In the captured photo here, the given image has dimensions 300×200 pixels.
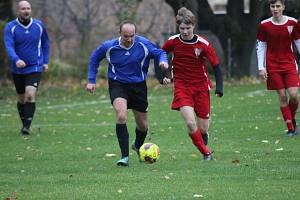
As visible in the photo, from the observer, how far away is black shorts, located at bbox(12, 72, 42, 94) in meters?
15.4

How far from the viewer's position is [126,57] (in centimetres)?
1113

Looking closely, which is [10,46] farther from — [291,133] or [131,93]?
[291,133]

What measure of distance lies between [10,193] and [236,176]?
2.44 m

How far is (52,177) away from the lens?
1013 centimetres

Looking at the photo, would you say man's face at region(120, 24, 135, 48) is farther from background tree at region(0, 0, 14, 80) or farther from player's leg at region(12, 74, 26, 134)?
background tree at region(0, 0, 14, 80)

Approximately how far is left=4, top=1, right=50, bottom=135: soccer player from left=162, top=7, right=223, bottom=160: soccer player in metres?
4.59

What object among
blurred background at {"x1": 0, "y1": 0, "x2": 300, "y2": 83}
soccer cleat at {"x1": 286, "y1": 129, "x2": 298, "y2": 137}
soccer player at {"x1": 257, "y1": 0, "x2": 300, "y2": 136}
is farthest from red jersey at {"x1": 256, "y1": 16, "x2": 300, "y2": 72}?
blurred background at {"x1": 0, "y1": 0, "x2": 300, "y2": 83}

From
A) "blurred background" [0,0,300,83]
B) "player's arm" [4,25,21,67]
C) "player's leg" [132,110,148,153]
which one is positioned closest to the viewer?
"player's leg" [132,110,148,153]

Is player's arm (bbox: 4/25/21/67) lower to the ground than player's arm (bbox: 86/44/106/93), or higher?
lower

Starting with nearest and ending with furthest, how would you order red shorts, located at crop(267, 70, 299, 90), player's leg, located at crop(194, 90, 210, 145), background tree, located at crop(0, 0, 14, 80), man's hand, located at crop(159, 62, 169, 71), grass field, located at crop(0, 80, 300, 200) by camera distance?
grass field, located at crop(0, 80, 300, 200)
man's hand, located at crop(159, 62, 169, 71)
player's leg, located at crop(194, 90, 210, 145)
red shorts, located at crop(267, 70, 299, 90)
background tree, located at crop(0, 0, 14, 80)

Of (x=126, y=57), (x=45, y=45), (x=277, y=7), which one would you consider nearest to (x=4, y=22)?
(x=45, y=45)

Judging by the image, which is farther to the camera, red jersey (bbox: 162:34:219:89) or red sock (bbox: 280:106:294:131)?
red sock (bbox: 280:106:294:131)

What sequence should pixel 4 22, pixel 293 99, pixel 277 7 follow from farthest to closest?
1. pixel 4 22
2. pixel 293 99
3. pixel 277 7

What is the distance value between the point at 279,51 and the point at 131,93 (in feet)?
10.5
